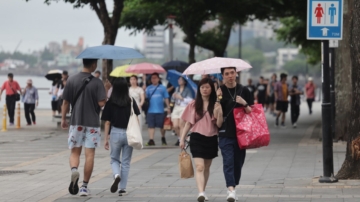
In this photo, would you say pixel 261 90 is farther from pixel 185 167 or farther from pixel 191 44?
pixel 185 167

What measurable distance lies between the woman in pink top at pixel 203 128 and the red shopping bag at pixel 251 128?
302 mm

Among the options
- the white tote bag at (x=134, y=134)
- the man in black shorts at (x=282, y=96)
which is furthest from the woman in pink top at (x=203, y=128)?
the man in black shorts at (x=282, y=96)

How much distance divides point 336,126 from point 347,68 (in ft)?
4.46

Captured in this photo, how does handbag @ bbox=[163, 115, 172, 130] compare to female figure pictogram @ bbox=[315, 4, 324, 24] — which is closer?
female figure pictogram @ bbox=[315, 4, 324, 24]

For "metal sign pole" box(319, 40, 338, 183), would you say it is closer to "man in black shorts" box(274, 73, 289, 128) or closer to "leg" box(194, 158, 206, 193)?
"leg" box(194, 158, 206, 193)

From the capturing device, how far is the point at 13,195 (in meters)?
11.7

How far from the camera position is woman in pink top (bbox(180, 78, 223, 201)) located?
35.7ft

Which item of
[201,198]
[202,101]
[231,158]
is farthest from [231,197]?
[202,101]

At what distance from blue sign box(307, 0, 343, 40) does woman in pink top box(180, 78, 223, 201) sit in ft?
7.92

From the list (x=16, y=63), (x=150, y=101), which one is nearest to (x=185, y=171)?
(x=150, y=101)

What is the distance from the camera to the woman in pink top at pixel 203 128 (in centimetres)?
1088

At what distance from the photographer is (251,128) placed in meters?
10.6

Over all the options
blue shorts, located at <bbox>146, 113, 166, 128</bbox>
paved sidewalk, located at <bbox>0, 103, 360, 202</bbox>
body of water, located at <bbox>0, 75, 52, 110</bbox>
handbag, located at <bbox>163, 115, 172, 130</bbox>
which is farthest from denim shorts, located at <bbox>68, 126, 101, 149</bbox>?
body of water, located at <bbox>0, 75, 52, 110</bbox>

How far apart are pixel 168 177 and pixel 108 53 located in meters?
2.67
